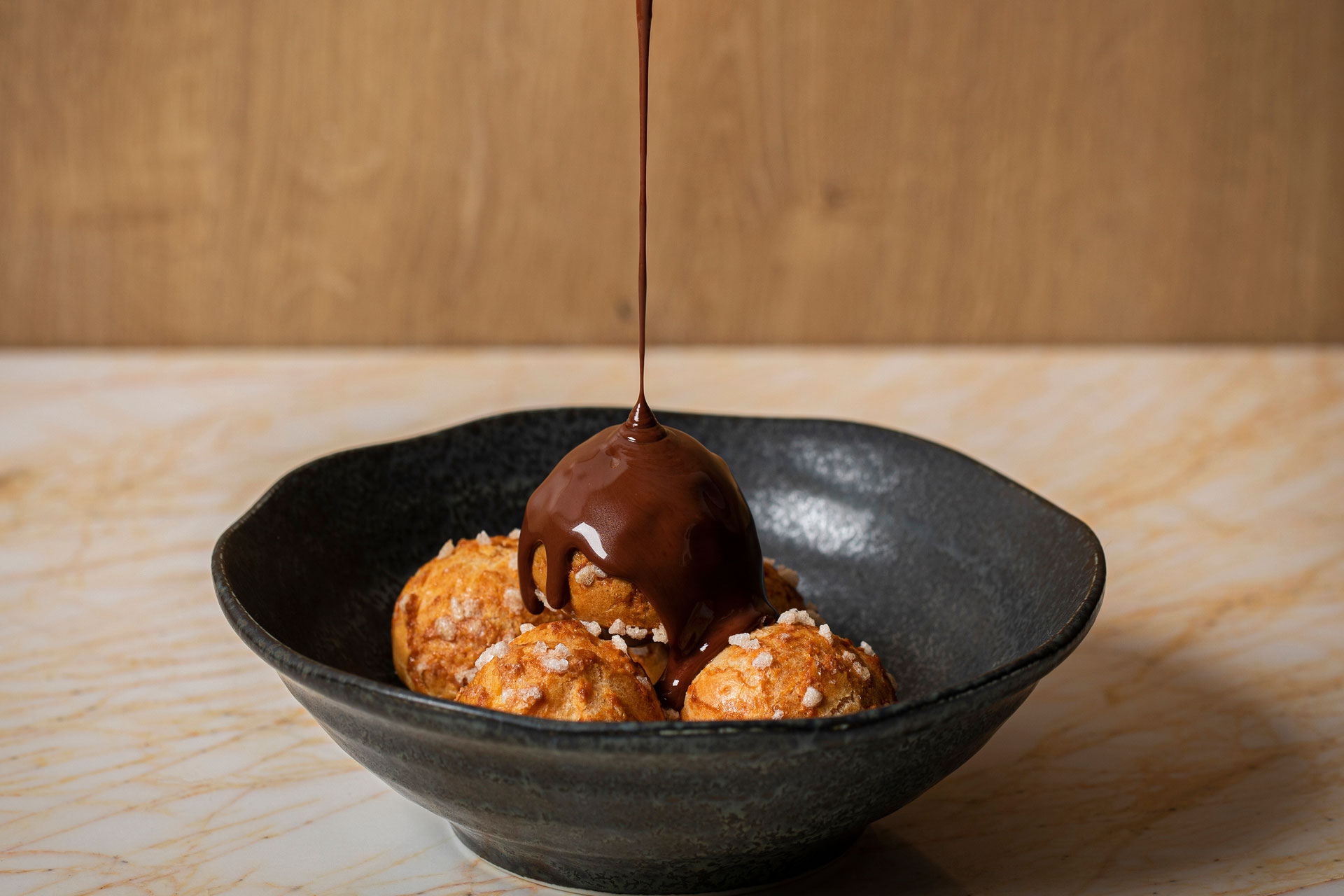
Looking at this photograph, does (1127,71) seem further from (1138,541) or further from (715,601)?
(715,601)

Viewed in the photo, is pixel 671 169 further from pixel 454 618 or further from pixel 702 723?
pixel 702 723

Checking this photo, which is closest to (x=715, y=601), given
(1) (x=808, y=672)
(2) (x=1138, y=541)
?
(1) (x=808, y=672)

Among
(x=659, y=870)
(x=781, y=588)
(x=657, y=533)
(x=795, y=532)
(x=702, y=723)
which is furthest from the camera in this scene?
(x=795, y=532)

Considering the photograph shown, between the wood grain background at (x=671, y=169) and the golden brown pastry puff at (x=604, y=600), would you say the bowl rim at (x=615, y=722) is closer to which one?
the golden brown pastry puff at (x=604, y=600)

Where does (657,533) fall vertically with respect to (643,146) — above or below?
below

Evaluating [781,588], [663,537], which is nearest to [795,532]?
[781,588]

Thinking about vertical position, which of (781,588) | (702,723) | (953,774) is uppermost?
(702,723)
